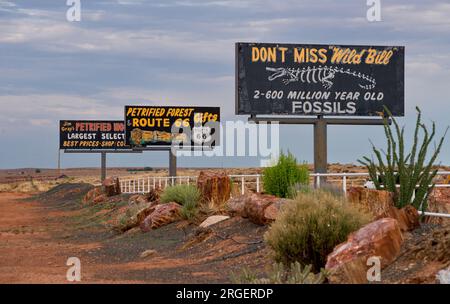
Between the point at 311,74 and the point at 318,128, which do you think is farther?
the point at 311,74

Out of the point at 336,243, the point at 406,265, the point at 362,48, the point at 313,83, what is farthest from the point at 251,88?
the point at 406,265

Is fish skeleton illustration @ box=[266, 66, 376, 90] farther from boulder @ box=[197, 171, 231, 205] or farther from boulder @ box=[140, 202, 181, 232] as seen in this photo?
boulder @ box=[140, 202, 181, 232]

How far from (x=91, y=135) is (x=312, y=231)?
2528 inches

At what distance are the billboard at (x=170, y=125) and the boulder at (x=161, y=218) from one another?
97.8ft

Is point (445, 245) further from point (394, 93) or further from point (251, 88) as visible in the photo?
point (394, 93)

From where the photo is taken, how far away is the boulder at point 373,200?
15945 millimetres

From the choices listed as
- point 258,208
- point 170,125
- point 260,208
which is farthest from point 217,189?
point 170,125

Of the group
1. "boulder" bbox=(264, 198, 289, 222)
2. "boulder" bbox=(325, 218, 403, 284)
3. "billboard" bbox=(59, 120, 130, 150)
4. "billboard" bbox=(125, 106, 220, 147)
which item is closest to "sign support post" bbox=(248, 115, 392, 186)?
"boulder" bbox=(264, 198, 289, 222)

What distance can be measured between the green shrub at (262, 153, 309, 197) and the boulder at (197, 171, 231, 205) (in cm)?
122

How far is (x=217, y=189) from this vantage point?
24.6m

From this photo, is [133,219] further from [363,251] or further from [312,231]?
[363,251]

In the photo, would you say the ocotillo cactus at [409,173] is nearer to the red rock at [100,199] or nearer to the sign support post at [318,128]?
the sign support post at [318,128]

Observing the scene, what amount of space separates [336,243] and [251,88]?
19.0 meters

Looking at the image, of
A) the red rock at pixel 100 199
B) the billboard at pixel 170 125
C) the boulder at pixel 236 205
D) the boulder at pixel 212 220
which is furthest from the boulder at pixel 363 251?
the billboard at pixel 170 125
